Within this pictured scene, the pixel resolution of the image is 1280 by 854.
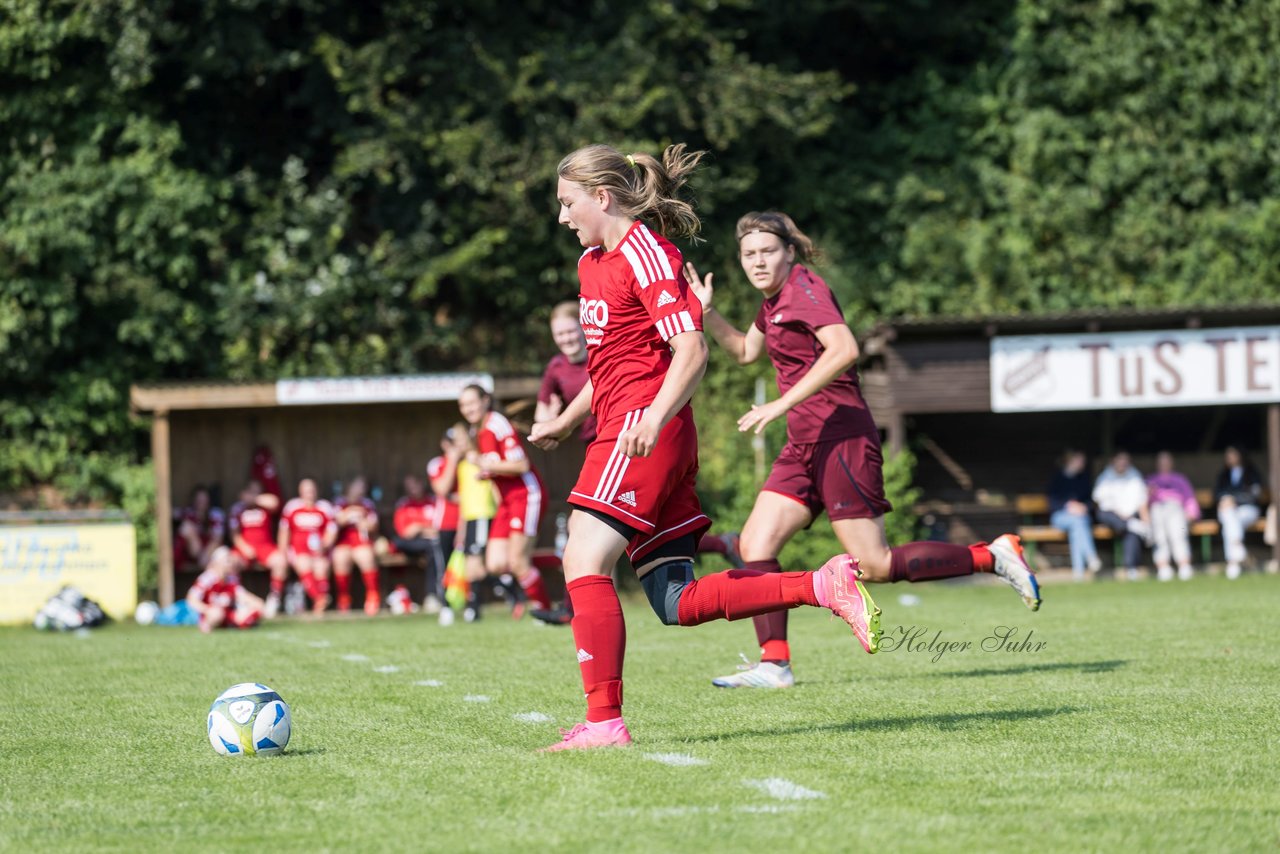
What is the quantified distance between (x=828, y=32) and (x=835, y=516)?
21.2m

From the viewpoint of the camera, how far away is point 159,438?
59.0ft

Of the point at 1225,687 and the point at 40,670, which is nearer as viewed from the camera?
the point at 1225,687

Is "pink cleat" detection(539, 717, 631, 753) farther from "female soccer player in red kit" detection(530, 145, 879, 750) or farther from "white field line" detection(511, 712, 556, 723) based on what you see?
"white field line" detection(511, 712, 556, 723)

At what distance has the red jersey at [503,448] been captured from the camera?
1206cm

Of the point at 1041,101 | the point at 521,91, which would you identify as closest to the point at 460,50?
the point at 521,91

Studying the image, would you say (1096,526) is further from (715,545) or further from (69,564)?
(69,564)

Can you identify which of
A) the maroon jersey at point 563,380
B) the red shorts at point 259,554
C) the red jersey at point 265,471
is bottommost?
the red shorts at point 259,554

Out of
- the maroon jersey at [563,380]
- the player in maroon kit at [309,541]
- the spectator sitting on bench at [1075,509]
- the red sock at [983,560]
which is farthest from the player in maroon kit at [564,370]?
the spectator sitting on bench at [1075,509]

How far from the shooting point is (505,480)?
12.2 m

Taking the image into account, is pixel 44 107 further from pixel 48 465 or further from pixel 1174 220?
pixel 1174 220

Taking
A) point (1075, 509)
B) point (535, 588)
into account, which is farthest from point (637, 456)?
point (1075, 509)

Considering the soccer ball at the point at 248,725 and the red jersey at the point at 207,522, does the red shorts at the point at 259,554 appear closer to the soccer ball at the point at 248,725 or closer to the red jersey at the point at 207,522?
the red jersey at the point at 207,522

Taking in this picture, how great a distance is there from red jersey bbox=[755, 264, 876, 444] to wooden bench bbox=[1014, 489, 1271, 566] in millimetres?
13897

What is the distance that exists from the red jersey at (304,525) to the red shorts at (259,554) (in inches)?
11.3
